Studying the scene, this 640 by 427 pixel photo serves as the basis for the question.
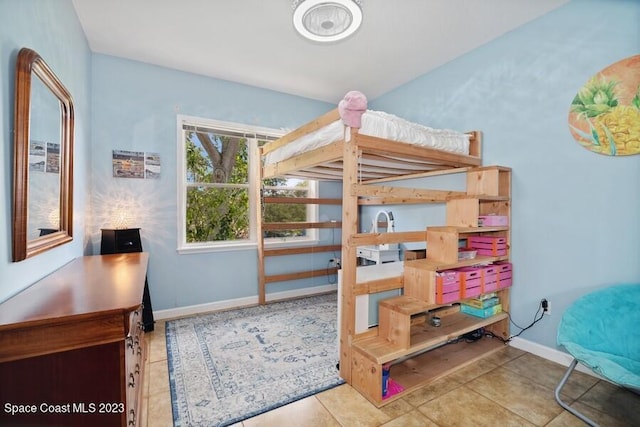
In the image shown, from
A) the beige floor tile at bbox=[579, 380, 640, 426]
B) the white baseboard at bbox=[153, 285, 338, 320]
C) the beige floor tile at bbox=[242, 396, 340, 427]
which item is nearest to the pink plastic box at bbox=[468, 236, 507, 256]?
the beige floor tile at bbox=[579, 380, 640, 426]

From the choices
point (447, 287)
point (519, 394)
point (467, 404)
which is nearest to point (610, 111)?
point (447, 287)

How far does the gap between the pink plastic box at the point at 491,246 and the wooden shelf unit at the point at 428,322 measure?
0.17 feet

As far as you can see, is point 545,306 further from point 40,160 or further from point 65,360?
point 40,160

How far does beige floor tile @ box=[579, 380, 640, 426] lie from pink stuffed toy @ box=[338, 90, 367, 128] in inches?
87.0

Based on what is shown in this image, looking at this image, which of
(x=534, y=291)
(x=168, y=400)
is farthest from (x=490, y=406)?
(x=168, y=400)

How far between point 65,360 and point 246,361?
4.64 feet

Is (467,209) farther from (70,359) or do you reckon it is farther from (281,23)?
(70,359)

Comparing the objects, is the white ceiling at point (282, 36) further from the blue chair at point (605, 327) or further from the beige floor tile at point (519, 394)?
the beige floor tile at point (519, 394)

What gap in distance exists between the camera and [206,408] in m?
1.72

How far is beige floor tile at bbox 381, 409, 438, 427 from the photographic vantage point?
1.58 metres

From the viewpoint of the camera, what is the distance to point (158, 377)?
6.60 feet

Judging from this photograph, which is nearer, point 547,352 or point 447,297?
point 447,297

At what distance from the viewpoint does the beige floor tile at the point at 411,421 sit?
1.58 meters

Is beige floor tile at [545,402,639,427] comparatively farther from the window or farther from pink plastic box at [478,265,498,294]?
the window
